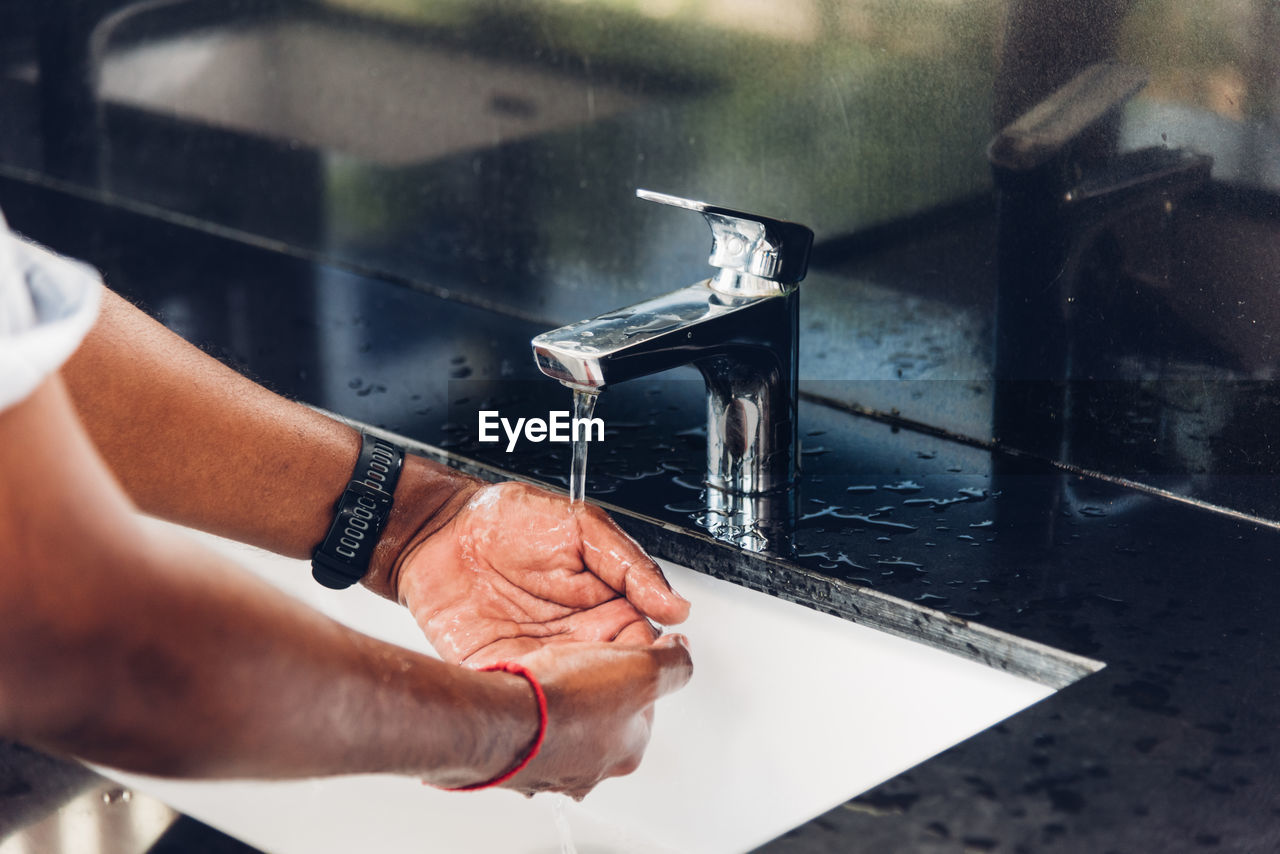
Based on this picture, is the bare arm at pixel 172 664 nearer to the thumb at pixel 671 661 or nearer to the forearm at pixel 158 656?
the forearm at pixel 158 656

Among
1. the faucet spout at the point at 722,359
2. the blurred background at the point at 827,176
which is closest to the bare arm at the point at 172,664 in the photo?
the faucet spout at the point at 722,359

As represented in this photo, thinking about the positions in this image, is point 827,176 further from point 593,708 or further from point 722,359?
point 593,708

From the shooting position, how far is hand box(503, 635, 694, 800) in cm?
73

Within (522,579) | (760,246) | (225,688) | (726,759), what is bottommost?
(726,759)

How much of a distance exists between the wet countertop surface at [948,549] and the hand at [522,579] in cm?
6

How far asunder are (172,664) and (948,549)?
57cm

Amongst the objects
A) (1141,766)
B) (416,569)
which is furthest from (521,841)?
(1141,766)

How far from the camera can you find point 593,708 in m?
0.75

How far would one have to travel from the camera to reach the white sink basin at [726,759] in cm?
86

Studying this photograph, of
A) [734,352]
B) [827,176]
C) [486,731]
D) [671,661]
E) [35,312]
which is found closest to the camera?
[35,312]

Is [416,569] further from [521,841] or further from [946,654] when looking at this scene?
[946,654]

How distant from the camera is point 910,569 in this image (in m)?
0.89

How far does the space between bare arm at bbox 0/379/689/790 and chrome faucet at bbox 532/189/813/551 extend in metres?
0.25

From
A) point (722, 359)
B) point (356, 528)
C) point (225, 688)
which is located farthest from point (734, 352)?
point (225, 688)
